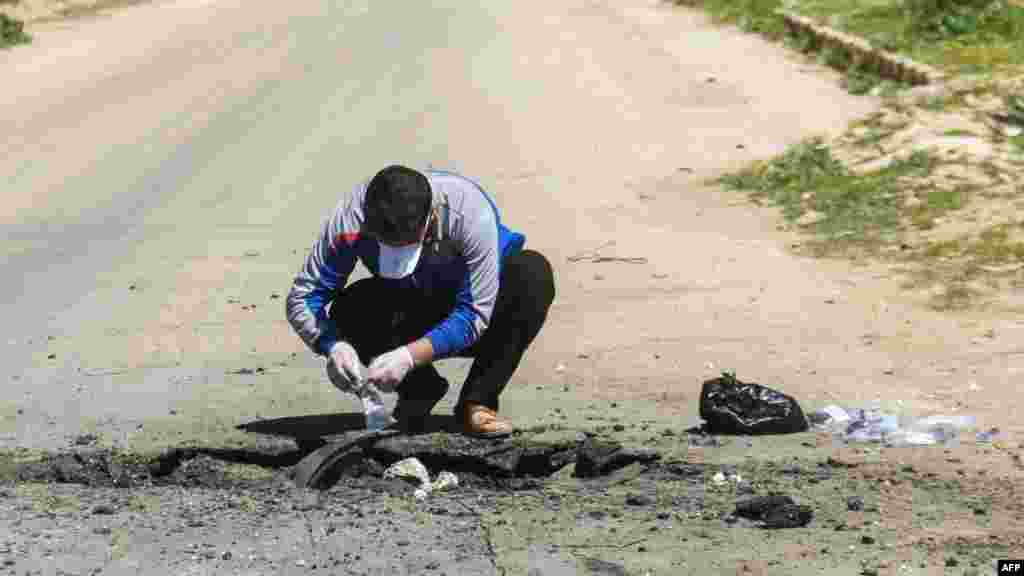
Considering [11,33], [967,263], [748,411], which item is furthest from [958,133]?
[11,33]

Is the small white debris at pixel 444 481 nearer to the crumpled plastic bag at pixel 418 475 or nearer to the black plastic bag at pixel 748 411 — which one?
the crumpled plastic bag at pixel 418 475

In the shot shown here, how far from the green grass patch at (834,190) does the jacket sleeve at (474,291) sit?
4.70 m

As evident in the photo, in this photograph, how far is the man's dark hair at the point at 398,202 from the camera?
574cm

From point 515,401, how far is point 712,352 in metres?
1.15

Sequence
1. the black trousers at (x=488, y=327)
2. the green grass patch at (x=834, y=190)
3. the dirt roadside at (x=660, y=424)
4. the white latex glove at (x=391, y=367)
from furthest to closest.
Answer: the green grass patch at (x=834, y=190) < the black trousers at (x=488, y=327) < the white latex glove at (x=391, y=367) < the dirt roadside at (x=660, y=424)

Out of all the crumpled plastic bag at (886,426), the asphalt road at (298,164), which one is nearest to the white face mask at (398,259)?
the asphalt road at (298,164)

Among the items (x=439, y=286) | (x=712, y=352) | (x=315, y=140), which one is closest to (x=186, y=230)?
(x=315, y=140)

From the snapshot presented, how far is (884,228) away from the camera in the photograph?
10.6m

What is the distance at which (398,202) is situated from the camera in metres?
5.74

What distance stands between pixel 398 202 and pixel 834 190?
6.42 metres

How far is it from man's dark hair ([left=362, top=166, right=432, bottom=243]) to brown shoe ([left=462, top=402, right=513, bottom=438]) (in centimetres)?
81

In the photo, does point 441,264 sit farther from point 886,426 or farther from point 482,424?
point 886,426

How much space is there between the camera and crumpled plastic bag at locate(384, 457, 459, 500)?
6.07m

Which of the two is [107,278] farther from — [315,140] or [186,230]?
[315,140]
